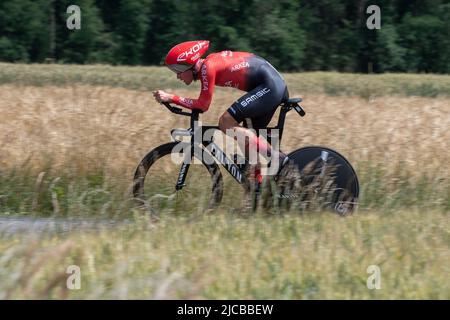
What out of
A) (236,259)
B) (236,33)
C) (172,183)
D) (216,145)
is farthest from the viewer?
(236,33)

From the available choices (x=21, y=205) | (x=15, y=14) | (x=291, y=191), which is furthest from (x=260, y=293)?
(x=15, y=14)

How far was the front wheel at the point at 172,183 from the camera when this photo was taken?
8562mm

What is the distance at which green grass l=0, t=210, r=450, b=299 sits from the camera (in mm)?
5547

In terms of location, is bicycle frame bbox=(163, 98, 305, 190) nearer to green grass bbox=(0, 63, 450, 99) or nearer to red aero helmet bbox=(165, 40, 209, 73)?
red aero helmet bbox=(165, 40, 209, 73)

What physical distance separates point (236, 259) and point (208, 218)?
1.57 m

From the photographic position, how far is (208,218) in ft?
25.9

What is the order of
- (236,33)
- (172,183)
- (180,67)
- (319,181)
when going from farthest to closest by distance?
1. (236,33)
2. (172,183)
3. (319,181)
4. (180,67)

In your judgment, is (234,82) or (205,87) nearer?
(205,87)

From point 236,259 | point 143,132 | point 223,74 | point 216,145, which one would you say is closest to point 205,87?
point 223,74

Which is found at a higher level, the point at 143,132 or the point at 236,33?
the point at 236,33

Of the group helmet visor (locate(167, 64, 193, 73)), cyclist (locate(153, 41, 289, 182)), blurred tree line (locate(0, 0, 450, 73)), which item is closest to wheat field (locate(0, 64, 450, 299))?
cyclist (locate(153, 41, 289, 182))

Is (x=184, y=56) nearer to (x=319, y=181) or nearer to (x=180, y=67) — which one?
(x=180, y=67)

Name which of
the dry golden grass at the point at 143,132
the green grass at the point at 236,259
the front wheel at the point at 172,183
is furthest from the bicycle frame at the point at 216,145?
the dry golden grass at the point at 143,132

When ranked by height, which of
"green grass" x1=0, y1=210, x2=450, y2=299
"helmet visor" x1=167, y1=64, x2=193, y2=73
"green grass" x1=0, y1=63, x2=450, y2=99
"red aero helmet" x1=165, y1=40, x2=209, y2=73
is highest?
"green grass" x1=0, y1=63, x2=450, y2=99
